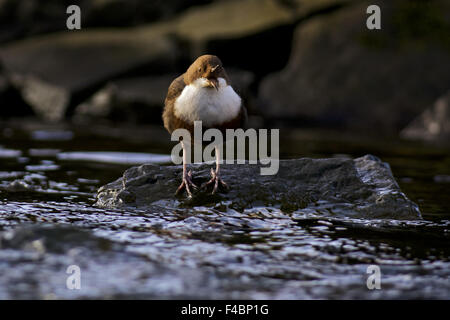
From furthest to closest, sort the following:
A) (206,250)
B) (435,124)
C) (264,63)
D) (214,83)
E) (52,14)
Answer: (52,14) < (264,63) < (435,124) < (214,83) < (206,250)

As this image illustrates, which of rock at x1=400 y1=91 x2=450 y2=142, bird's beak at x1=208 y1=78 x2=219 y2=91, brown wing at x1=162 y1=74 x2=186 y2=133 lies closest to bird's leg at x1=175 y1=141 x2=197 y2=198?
brown wing at x1=162 y1=74 x2=186 y2=133

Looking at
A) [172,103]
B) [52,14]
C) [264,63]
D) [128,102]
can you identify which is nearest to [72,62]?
[128,102]

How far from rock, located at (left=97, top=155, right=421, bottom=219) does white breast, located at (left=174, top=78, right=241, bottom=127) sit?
546 mm

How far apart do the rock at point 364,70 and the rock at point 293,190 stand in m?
5.42

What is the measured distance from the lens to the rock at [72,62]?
1135cm

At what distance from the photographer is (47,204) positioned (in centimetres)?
473

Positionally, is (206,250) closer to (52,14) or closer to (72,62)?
(72,62)

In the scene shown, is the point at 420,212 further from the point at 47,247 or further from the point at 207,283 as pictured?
the point at 47,247

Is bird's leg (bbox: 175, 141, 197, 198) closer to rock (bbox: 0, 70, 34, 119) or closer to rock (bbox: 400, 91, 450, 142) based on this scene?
rock (bbox: 400, 91, 450, 142)

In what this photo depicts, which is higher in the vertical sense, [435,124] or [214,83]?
[435,124]

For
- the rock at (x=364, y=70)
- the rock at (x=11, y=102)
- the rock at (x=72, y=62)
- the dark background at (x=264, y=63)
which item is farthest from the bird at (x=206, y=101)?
the rock at (x=11, y=102)

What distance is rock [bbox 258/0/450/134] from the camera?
1036 cm

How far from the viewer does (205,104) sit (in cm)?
450

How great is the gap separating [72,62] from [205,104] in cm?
778
